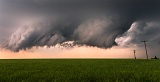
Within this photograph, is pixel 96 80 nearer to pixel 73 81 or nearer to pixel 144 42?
pixel 73 81

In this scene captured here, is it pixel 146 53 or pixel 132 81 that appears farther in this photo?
pixel 146 53

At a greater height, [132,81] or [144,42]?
[144,42]

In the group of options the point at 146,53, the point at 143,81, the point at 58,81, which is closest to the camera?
the point at 58,81

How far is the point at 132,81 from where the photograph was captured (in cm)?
1169

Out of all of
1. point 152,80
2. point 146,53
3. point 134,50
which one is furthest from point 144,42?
point 152,80

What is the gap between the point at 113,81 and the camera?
12.0 metres

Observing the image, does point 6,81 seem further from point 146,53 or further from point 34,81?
point 146,53

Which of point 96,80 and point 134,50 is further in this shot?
point 134,50

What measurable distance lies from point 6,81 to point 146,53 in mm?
110206

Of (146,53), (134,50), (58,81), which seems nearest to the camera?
(58,81)

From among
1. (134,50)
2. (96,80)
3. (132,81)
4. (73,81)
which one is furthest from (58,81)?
(134,50)

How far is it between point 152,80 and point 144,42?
10655cm

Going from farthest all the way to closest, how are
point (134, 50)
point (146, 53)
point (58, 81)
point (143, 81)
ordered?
point (134, 50)
point (146, 53)
point (143, 81)
point (58, 81)

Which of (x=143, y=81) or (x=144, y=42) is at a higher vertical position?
(x=144, y=42)
